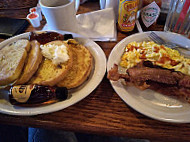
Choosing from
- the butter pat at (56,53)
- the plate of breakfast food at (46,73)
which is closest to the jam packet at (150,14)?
the plate of breakfast food at (46,73)

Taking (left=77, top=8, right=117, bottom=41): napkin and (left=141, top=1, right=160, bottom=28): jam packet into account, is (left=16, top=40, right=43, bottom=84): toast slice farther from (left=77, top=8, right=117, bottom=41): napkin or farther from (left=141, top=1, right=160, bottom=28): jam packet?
(left=141, top=1, right=160, bottom=28): jam packet

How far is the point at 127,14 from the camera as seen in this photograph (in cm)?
113

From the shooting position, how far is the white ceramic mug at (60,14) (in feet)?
3.34

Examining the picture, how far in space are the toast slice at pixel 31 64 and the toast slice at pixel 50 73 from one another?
3 centimetres

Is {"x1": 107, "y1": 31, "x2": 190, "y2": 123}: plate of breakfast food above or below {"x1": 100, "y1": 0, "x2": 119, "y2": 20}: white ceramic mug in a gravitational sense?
below

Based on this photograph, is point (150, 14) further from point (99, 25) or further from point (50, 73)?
point (50, 73)

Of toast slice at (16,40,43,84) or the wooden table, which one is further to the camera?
toast slice at (16,40,43,84)

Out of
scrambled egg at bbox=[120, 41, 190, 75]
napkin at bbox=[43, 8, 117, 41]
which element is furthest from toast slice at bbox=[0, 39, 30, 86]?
scrambled egg at bbox=[120, 41, 190, 75]

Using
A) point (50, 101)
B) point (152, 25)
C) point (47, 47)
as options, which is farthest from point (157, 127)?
point (152, 25)

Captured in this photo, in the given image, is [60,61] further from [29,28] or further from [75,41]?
[29,28]

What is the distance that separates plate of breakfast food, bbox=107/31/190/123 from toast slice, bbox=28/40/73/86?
10.9 inches

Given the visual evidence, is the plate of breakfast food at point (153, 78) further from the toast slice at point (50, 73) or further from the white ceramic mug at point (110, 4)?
the white ceramic mug at point (110, 4)

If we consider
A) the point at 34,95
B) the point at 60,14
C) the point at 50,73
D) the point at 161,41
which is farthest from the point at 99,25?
the point at 34,95

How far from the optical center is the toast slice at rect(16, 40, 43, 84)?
0.80 m
